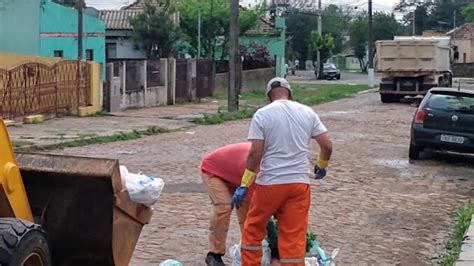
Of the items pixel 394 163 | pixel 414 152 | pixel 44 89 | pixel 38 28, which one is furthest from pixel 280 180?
pixel 38 28

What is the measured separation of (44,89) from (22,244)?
20.9 meters

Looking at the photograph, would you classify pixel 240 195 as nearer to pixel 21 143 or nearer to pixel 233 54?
pixel 21 143

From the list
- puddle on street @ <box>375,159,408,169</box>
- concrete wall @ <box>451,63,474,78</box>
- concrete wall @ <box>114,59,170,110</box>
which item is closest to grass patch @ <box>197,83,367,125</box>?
concrete wall @ <box>114,59,170,110</box>

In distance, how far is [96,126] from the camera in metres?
24.8

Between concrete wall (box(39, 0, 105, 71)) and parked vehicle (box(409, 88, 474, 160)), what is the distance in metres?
21.1

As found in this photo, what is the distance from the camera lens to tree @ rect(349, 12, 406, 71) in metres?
94.3

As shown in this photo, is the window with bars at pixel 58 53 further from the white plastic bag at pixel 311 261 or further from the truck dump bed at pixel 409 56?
the white plastic bag at pixel 311 261

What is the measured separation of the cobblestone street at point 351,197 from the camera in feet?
30.6

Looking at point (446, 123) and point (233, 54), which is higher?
point (233, 54)

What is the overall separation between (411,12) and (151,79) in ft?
261

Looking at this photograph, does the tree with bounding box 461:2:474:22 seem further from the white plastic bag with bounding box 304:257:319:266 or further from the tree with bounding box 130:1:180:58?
the white plastic bag with bounding box 304:257:319:266

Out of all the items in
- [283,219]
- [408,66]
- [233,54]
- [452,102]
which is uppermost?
[233,54]

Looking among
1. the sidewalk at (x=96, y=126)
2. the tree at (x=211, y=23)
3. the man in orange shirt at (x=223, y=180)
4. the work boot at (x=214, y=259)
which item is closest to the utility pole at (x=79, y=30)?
the sidewalk at (x=96, y=126)

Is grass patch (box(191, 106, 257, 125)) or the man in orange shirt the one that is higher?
the man in orange shirt
